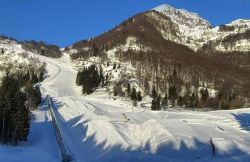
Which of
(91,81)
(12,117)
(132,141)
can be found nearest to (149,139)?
(132,141)

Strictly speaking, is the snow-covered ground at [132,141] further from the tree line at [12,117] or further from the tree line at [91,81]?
the tree line at [91,81]

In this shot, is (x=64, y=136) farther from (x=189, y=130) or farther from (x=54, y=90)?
(x=54, y=90)

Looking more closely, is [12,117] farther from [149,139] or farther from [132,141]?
[149,139]

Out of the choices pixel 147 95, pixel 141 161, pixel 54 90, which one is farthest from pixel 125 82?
pixel 141 161

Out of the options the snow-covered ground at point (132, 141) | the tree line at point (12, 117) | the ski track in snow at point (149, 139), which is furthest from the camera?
the tree line at point (12, 117)

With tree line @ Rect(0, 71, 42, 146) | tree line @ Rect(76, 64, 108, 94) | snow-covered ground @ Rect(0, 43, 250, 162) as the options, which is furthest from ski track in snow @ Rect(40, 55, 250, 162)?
tree line @ Rect(76, 64, 108, 94)

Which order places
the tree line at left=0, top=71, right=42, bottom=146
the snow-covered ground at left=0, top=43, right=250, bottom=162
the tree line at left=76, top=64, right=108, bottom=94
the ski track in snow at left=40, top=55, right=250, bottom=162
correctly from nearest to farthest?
the snow-covered ground at left=0, top=43, right=250, bottom=162, the ski track in snow at left=40, top=55, right=250, bottom=162, the tree line at left=0, top=71, right=42, bottom=146, the tree line at left=76, top=64, right=108, bottom=94

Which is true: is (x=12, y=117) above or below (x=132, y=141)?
above

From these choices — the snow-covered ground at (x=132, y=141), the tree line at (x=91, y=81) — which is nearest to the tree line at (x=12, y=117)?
the snow-covered ground at (x=132, y=141)

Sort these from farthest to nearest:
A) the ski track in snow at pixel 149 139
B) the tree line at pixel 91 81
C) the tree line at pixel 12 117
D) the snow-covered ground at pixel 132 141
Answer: the tree line at pixel 91 81 < the tree line at pixel 12 117 < the ski track in snow at pixel 149 139 < the snow-covered ground at pixel 132 141

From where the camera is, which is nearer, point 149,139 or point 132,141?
point 149,139

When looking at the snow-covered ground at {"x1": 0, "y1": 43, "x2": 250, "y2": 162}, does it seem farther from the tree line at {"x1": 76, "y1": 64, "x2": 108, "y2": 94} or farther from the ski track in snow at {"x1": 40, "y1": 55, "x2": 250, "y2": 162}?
the tree line at {"x1": 76, "y1": 64, "x2": 108, "y2": 94}

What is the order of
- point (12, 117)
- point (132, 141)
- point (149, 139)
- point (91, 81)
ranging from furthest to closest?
1. point (91, 81)
2. point (12, 117)
3. point (132, 141)
4. point (149, 139)

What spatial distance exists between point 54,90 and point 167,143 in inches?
4607
